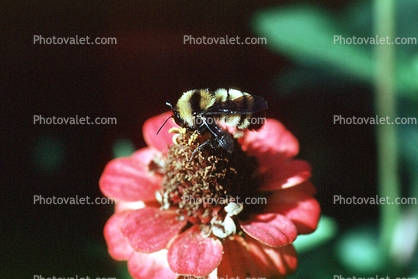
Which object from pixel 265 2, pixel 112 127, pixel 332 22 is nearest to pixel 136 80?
pixel 112 127

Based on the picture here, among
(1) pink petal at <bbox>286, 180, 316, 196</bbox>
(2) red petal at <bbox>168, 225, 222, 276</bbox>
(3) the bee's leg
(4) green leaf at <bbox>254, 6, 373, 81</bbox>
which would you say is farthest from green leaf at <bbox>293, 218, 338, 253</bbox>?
(4) green leaf at <bbox>254, 6, 373, 81</bbox>

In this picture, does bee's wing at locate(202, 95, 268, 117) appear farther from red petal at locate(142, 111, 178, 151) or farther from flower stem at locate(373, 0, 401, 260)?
flower stem at locate(373, 0, 401, 260)

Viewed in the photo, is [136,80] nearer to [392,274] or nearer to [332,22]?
[332,22]

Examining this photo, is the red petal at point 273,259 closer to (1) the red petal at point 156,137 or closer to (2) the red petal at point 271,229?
(2) the red petal at point 271,229

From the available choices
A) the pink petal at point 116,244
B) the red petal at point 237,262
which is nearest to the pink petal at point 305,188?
the red petal at point 237,262

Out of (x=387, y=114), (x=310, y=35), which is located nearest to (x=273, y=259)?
(x=387, y=114)

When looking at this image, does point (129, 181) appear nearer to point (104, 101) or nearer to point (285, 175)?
point (285, 175)

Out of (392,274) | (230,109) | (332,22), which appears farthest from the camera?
(332,22)

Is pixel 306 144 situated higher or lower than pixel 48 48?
lower

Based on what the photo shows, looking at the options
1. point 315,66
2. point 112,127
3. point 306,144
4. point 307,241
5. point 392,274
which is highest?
point 315,66
